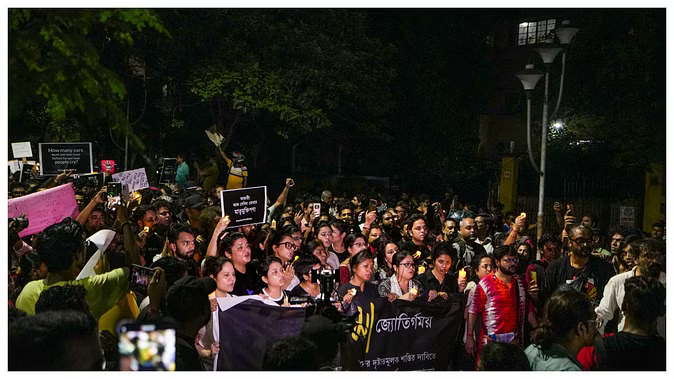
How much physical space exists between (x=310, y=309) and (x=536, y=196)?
13.4 metres

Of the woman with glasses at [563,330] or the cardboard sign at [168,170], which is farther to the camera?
the cardboard sign at [168,170]

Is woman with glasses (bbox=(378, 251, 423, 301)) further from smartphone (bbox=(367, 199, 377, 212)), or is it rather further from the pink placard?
smartphone (bbox=(367, 199, 377, 212))

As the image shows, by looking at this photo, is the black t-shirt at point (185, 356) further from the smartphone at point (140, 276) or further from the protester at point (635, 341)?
the protester at point (635, 341)

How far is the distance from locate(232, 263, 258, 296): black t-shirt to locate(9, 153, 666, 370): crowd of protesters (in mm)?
13

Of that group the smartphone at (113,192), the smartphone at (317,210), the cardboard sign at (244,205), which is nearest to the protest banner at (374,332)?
the cardboard sign at (244,205)

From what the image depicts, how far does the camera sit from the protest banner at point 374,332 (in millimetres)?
6027

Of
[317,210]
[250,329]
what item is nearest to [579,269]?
[250,329]

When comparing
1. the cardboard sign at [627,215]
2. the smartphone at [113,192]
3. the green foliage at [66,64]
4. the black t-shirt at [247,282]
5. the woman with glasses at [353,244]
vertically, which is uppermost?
the green foliage at [66,64]

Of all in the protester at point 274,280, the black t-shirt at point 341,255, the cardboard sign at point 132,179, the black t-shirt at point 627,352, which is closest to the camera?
the black t-shirt at point 627,352

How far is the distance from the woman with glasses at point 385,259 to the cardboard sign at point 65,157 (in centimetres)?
495

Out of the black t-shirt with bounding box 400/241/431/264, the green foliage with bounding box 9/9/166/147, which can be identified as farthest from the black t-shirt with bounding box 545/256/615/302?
the green foliage with bounding box 9/9/166/147

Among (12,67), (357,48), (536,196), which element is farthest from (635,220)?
(12,67)

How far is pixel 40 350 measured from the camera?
420 cm

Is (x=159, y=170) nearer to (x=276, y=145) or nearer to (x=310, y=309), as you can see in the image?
(x=276, y=145)
